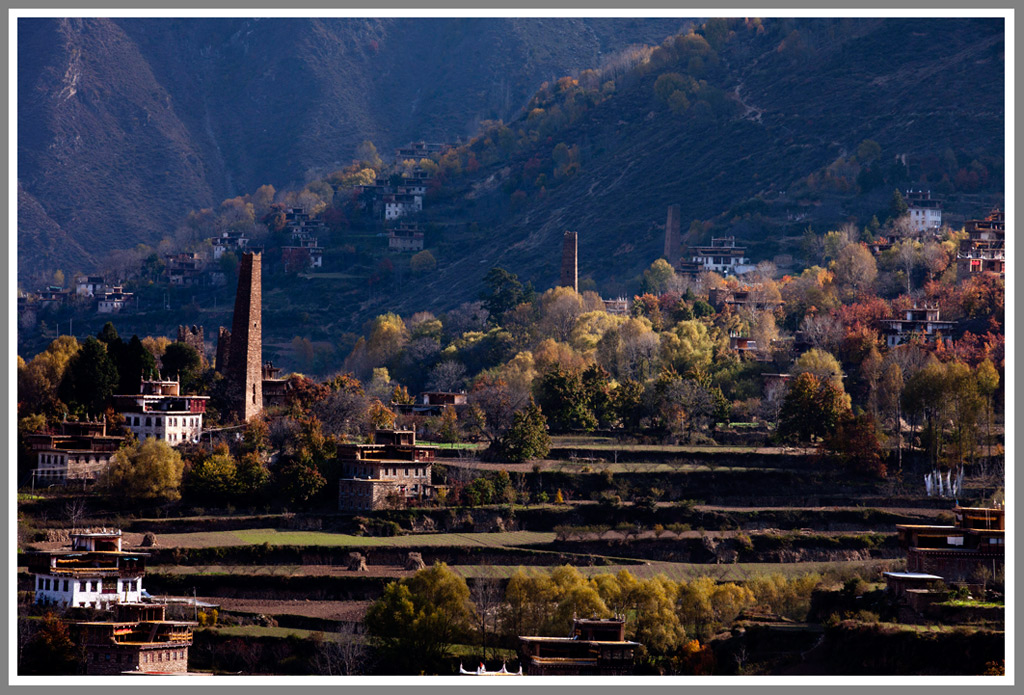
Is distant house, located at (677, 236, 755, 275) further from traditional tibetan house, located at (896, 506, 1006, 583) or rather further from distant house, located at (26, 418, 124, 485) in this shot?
traditional tibetan house, located at (896, 506, 1006, 583)

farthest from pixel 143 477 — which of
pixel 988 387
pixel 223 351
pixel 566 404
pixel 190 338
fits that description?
pixel 988 387

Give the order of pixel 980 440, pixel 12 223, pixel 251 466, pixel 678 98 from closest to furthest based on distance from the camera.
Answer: pixel 12 223
pixel 251 466
pixel 980 440
pixel 678 98

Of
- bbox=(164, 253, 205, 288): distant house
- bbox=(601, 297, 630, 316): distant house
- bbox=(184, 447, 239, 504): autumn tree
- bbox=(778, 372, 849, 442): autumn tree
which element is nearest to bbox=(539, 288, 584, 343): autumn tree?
bbox=(601, 297, 630, 316): distant house

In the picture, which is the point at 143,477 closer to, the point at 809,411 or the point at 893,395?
the point at 809,411

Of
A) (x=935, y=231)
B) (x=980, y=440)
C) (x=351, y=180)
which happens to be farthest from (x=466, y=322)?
(x=351, y=180)

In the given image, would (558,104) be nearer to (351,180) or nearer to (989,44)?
(351,180)

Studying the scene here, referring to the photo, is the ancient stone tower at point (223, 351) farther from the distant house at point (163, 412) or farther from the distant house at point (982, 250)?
the distant house at point (982, 250)
